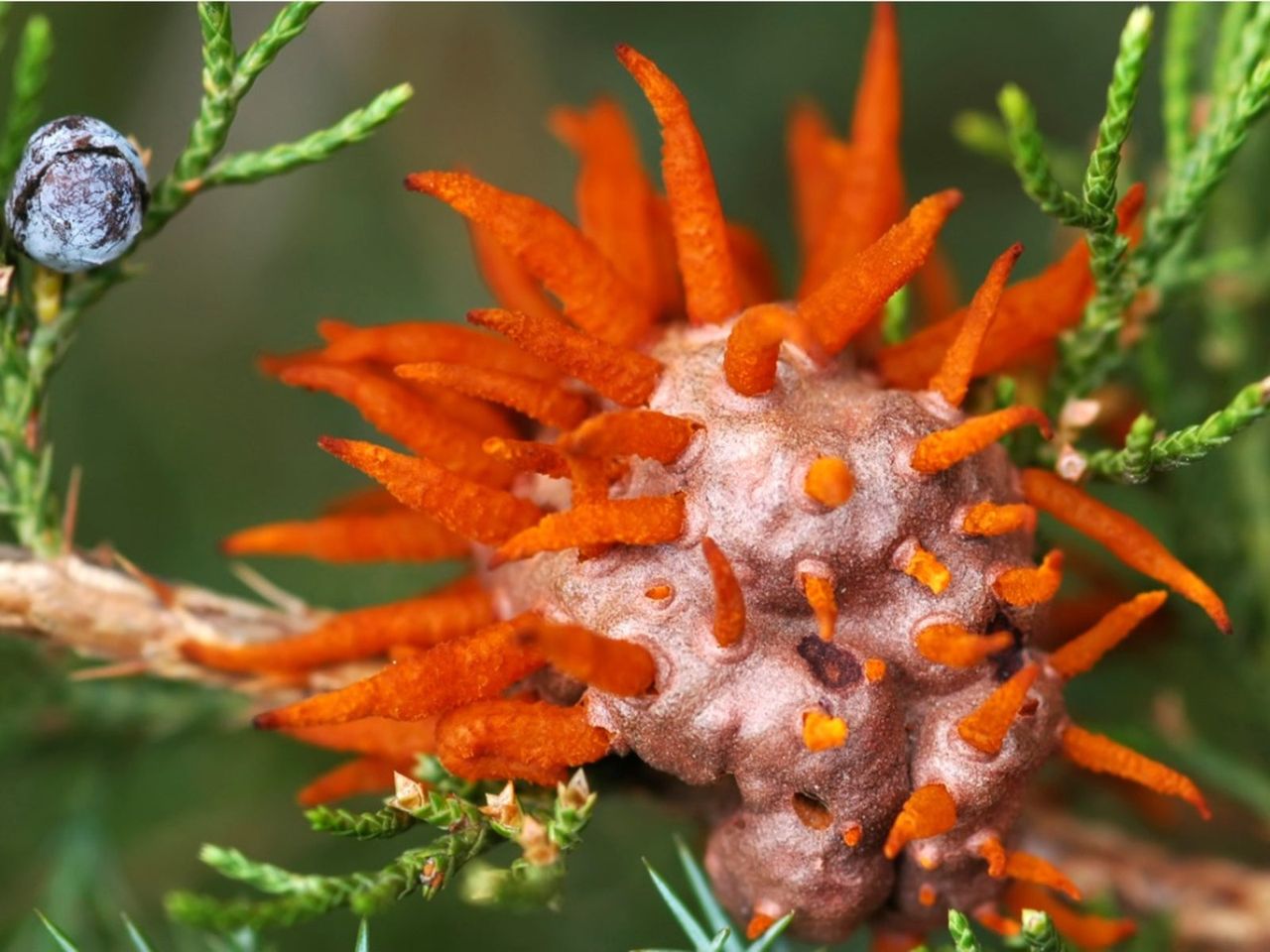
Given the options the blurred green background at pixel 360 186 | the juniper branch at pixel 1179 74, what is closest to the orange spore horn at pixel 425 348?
the juniper branch at pixel 1179 74

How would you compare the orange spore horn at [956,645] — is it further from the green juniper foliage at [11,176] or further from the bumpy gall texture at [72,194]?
the bumpy gall texture at [72,194]

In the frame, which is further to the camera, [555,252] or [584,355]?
[555,252]

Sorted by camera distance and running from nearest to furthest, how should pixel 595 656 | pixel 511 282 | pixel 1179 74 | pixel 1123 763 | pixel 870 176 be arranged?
pixel 595 656 < pixel 1123 763 < pixel 870 176 < pixel 511 282 < pixel 1179 74

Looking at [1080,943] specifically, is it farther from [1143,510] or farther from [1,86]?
[1,86]

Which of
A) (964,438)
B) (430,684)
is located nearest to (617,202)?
(964,438)

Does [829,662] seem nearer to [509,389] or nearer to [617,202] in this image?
[509,389]

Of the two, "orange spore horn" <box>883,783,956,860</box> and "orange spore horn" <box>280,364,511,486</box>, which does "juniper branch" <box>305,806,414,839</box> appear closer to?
"orange spore horn" <box>280,364,511,486</box>

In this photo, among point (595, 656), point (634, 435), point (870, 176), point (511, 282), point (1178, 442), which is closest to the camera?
point (595, 656)
